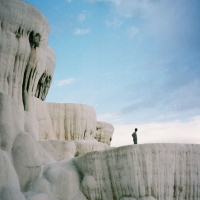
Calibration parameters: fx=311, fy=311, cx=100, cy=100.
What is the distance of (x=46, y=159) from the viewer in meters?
7.64

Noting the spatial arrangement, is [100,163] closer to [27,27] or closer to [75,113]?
[27,27]

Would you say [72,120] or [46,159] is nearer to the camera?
[46,159]

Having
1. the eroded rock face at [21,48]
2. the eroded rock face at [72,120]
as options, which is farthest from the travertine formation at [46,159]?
the eroded rock face at [72,120]

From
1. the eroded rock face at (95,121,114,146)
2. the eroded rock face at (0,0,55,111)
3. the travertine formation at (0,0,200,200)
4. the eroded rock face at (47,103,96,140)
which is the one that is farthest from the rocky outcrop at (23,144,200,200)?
the eroded rock face at (95,121,114,146)

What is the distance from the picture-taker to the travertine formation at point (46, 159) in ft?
18.4

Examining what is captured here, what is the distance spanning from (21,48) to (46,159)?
2.86 metres

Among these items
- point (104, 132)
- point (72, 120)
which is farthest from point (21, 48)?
point (104, 132)

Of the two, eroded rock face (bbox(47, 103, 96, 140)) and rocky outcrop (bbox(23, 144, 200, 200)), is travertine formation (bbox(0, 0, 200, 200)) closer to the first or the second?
rocky outcrop (bbox(23, 144, 200, 200))

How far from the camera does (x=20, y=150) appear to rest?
667cm

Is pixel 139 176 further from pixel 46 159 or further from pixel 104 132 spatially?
pixel 104 132

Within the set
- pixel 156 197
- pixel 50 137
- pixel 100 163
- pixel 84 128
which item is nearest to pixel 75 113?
pixel 84 128

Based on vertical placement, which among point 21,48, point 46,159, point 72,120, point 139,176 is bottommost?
point 139,176

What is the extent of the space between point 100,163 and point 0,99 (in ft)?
8.84

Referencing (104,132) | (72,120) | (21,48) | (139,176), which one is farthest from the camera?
(104,132)
